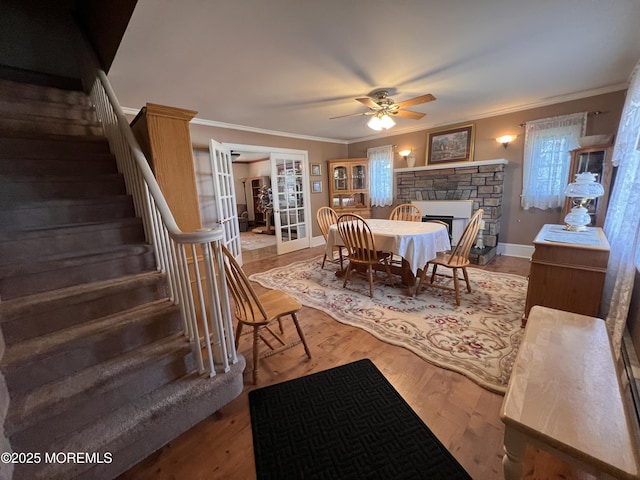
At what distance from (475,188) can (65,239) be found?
198 inches

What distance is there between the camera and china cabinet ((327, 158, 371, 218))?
5551mm

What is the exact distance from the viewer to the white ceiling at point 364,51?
5.31 ft

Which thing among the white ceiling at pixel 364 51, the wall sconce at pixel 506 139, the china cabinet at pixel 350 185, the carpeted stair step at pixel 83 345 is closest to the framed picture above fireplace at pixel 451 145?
the wall sconce at pixel 506 139

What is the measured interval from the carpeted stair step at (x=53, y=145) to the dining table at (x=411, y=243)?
2.51m

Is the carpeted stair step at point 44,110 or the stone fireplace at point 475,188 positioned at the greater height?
the carpeted stair step at point 44,110

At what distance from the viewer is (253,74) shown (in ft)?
7.93

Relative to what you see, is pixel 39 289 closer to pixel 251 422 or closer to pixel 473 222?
pixel 251 422

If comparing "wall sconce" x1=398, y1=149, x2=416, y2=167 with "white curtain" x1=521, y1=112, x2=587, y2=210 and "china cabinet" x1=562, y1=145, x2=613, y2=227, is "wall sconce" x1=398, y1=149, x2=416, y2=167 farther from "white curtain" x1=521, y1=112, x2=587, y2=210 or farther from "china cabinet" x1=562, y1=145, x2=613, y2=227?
"china cabinet" x1=562, y1=145, x2=613, y2=227

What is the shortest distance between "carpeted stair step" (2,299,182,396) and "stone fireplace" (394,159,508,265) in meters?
4.02

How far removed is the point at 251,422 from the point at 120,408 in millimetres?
636

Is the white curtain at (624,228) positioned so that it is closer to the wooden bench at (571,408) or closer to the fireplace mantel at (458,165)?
the wooden bench at (571,408)

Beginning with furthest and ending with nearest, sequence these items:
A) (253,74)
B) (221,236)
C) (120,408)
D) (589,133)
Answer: (589,133) → (253,74) → (221,236) → (120,408)

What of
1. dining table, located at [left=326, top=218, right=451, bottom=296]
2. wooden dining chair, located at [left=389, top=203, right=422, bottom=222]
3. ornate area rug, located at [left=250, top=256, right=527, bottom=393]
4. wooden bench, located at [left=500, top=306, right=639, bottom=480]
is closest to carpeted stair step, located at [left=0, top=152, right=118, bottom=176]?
ornate area rug, located at [left=250, top=256, right=527, bottom=393]

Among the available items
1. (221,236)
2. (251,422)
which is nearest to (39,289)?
(221,236)
